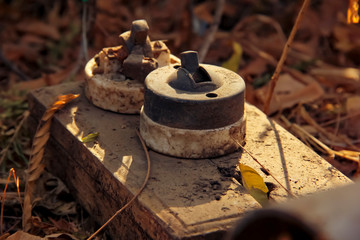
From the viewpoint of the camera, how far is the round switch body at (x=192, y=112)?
2006mm

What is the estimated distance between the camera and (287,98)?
10.6 feet

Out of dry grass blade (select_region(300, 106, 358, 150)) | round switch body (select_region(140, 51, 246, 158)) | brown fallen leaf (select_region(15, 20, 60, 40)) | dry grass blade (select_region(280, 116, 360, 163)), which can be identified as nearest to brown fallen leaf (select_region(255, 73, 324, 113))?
dry grass blade (select_region(300, 106, 358, 150))

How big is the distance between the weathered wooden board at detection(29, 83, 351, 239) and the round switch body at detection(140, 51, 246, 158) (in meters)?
0.06

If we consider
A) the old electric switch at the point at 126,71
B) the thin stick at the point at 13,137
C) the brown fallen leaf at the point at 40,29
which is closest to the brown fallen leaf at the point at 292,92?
the old electric switch at the point at 126,71

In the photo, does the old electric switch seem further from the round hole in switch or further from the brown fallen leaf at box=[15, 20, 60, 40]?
the brown fallen leaf at box=[15, 20, 60, 40]

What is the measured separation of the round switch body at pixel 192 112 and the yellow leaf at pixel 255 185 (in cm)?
20

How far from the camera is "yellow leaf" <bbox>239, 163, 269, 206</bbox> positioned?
1871 millimetres

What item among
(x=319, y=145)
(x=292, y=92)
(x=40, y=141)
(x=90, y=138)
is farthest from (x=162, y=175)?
(x=292, y=92)

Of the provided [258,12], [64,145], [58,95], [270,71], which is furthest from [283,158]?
[258,12]

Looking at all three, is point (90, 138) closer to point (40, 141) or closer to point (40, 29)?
point (40, 141)

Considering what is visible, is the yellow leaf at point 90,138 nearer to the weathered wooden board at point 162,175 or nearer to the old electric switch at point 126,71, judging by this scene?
the weathered wooden board at point 162,175

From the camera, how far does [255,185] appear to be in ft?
6.27

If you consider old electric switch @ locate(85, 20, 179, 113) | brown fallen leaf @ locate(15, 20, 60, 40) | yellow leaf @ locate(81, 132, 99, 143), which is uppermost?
old electric switch @ locate(85, 20, 179, 113)

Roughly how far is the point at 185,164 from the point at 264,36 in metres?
2.67
